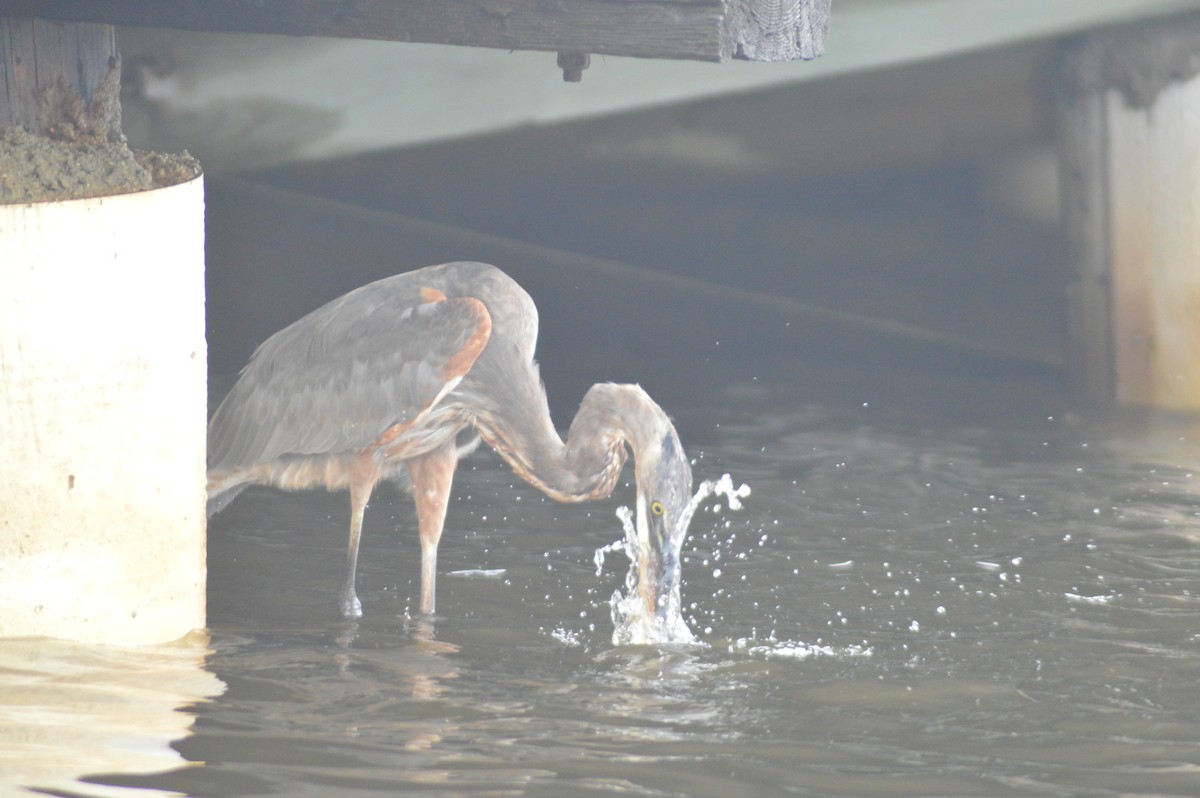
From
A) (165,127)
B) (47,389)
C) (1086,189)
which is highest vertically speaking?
(165,127)

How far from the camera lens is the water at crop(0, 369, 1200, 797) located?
4.75 metres

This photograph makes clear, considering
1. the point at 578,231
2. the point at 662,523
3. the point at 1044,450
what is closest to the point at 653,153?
the point at 578,231

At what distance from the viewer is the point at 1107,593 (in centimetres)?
680

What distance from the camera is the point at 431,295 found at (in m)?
6.70

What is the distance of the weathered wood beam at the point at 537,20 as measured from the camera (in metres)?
5.10

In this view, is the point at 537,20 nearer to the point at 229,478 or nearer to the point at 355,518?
the point at 355,518

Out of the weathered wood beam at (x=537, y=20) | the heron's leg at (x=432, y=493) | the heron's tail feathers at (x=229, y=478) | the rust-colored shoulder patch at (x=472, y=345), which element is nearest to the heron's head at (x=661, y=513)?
the rust-colored shoulder patch at (x=472, y=345)

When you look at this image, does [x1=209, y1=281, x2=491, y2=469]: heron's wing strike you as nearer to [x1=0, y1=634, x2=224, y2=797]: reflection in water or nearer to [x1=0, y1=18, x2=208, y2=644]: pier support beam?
[x1=0, y1=18, x2=208, y2=644]: pier support beam

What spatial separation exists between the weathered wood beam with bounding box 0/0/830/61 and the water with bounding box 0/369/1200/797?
2.01m

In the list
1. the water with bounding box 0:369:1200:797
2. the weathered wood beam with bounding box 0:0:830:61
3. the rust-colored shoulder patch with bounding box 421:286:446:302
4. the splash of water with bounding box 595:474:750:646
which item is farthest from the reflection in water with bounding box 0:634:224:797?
the weathered wood beam with bounding box 0:0:830:61

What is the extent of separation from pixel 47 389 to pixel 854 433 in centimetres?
535

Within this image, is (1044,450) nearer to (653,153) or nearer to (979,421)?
(979,421)

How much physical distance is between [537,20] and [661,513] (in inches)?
68.2

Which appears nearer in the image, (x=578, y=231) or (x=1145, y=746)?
(x=1145, y=746)
